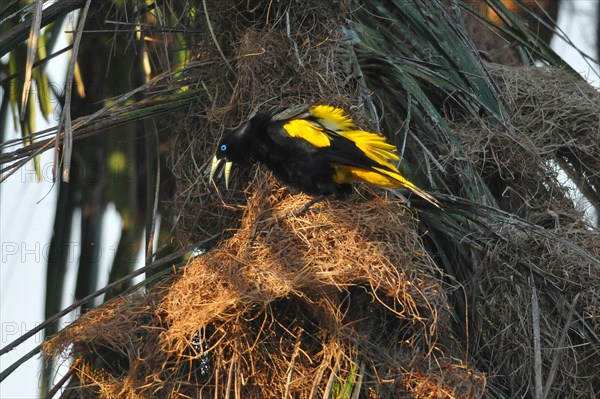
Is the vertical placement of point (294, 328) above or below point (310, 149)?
below

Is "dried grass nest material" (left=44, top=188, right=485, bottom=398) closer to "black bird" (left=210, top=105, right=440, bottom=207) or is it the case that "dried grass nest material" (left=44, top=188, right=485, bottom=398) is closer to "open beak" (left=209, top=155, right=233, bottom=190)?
"black bird" (left=210, top=105, right=440, bottom=207)

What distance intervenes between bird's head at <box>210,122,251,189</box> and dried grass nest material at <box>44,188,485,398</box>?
0.41 metres

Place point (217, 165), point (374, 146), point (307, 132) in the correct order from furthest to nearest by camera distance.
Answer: point (217, 165), point (307, 132), point (374, 146)

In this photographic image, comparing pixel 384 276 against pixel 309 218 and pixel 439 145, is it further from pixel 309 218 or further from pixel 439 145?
pixel 439 145

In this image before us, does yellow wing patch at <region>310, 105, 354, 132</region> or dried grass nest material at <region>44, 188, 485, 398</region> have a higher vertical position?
yellow wing patch at <region>310, 105, 354, 132</region>

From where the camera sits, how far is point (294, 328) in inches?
147

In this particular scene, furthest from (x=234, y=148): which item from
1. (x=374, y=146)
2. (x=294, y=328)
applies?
(x=294, y=328)

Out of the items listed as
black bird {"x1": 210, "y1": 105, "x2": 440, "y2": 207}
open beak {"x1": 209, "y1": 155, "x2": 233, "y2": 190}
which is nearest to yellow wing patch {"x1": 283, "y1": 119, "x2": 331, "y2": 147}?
black bird {"x1": 210, "y1": 105, "x2": 440, "y2": 207}

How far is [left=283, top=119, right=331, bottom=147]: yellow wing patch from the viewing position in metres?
4.17

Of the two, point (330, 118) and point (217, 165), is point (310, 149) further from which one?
point (217, 165)

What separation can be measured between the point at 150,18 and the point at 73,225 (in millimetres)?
1066

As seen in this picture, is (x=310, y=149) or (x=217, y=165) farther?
(x=217, y=165)

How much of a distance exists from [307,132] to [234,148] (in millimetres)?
288

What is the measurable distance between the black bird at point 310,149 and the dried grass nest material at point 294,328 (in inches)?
9.1
